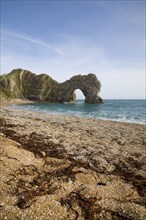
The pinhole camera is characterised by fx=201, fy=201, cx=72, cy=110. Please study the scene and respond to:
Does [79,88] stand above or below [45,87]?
below

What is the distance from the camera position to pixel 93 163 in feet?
45.9

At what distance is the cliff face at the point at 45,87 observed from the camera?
478ft

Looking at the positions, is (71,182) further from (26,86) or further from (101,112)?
(26,86)

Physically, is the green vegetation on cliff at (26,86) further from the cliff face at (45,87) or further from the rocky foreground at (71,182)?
the rocky foreground at (71,182)

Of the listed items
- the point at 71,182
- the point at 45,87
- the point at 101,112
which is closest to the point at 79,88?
the point at 45,87

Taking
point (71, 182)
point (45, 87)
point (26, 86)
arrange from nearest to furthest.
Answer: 1. point (71, 182)
2. point (45, 87)
3. point (26, 86)

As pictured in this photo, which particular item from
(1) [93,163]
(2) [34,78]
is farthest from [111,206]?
(2) [34,78]

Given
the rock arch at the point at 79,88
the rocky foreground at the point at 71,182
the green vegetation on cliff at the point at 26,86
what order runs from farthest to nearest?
the green vegetation on cliff at the point at 26,86
the rock arch at the point at 79,88
the rocky foreground at the point at 71,182

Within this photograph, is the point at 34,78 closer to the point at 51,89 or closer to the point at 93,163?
the point at 51,89

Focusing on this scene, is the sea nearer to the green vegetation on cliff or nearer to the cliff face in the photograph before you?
the cliff face

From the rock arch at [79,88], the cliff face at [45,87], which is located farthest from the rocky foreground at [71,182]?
the cliff face at [45,87]

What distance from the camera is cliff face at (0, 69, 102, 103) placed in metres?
146

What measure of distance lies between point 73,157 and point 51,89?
146 metres

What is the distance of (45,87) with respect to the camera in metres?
160
